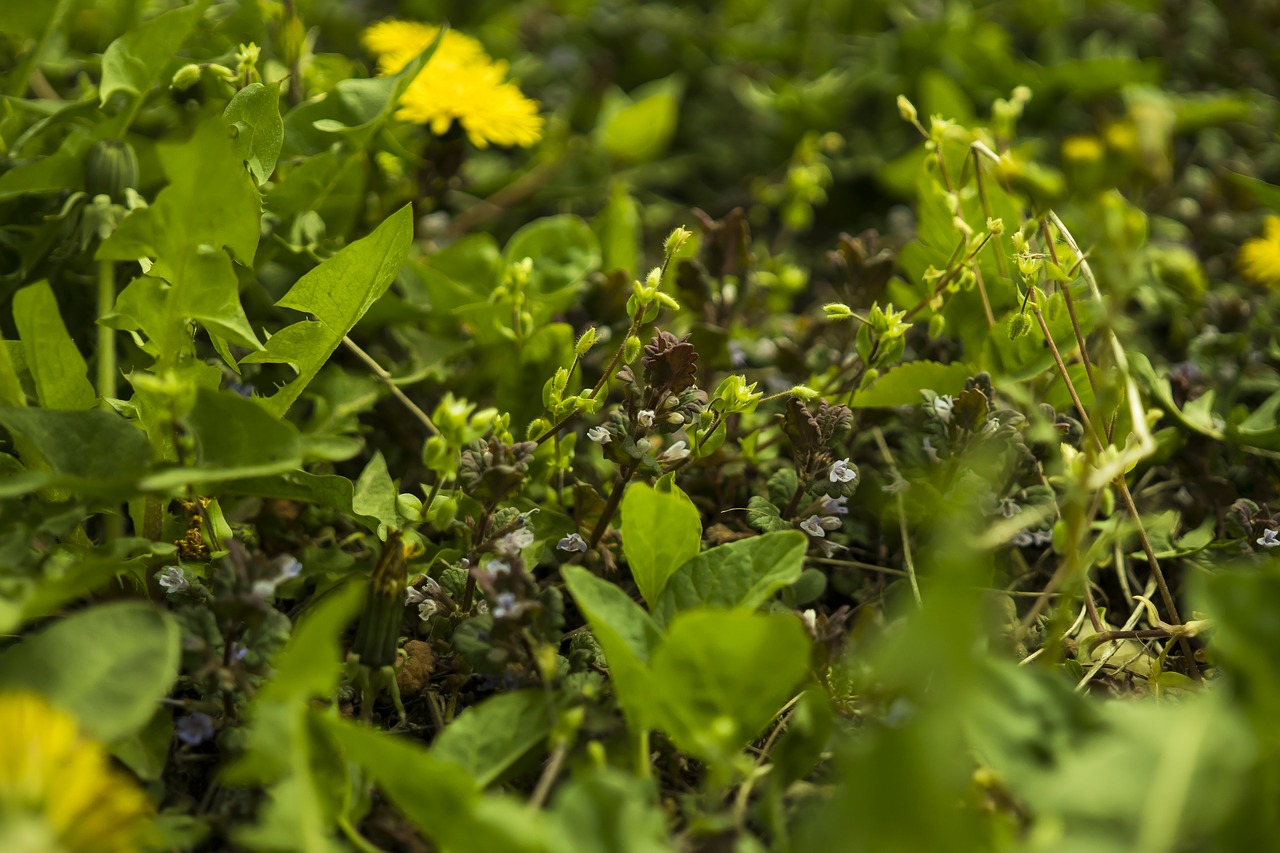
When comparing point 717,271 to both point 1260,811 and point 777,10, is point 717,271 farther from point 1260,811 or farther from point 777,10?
point 777,10

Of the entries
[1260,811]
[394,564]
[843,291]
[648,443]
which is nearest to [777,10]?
[843,291]

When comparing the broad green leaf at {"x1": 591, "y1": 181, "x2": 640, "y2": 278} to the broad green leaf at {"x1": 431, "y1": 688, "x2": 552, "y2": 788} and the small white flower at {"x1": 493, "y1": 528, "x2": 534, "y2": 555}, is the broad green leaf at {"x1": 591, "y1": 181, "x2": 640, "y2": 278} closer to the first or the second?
the small white flower at {"x1": 493, "y1": 528, "x2": 534, "y2": 555}

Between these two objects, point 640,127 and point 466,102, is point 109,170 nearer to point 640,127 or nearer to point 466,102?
point 466,102

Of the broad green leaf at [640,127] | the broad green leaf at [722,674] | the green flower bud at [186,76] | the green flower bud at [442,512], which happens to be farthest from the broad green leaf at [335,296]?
the broad green leaf at [640,127]

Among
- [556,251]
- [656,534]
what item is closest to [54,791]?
[656,534]

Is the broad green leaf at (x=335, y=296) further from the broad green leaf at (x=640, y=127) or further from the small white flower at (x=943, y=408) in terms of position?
the broad green leaf at (x=640, y=127)
